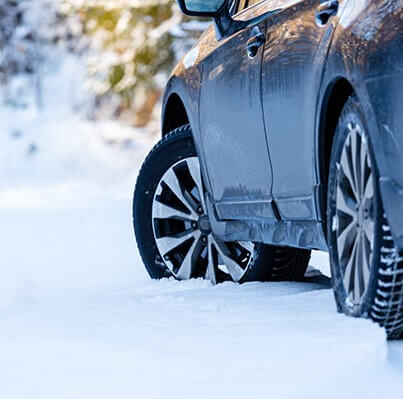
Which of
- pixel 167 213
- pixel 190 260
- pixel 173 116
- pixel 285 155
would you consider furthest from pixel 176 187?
pixel 285 155

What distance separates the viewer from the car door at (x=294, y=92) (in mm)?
3424

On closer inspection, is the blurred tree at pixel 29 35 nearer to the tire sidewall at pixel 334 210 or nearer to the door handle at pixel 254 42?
the door handle at pixel 254 42

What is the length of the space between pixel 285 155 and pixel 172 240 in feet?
4.66

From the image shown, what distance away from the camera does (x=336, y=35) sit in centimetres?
322

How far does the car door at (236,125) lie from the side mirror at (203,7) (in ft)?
0.29

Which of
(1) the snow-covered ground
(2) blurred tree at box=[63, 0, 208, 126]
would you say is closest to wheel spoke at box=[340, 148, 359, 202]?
(1) the snow-covered ground

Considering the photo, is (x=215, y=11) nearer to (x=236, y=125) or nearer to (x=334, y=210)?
(x=236, y=125)

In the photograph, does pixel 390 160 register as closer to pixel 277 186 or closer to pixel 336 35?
pixel 336 35

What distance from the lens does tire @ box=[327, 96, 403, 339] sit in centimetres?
301

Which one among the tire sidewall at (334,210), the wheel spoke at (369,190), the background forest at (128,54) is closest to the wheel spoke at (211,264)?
the tire sidewall at (334,210)

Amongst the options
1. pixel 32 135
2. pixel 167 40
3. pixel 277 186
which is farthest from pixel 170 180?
pixel 32 135

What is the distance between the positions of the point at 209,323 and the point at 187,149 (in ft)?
5.70

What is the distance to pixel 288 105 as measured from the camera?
3.67 m

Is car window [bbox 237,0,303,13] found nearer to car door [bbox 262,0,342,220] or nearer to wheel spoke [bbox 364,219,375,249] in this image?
car door [bbox 262,0,342,220]
